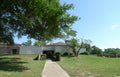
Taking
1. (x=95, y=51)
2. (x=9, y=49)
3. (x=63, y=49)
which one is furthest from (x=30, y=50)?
(x=95, y=51)

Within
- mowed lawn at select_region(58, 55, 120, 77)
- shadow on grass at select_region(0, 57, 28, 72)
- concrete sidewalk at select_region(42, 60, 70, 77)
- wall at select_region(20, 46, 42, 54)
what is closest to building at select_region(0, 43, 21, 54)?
wall at select_region(20, 46, 42, 54)

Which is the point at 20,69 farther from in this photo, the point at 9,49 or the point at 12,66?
the point at 9,49

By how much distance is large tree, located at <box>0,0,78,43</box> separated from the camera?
883 inches

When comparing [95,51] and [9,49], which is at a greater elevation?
[9,49]

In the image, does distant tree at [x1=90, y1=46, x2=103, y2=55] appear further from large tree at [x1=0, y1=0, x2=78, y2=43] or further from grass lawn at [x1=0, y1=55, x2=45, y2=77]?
grass lawn at [x1=0, y1=55, x2=45, y2=77]

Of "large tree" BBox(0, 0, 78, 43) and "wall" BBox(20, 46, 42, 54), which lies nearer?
"large tree" BBox(0, 0, 78, 43)

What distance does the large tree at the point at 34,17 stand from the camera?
22.4 metres

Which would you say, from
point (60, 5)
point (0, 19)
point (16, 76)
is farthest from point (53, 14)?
point (16, 76)

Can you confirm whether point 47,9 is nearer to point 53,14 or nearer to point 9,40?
point 53,14

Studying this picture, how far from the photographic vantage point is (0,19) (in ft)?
84.3

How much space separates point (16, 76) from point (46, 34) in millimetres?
12485

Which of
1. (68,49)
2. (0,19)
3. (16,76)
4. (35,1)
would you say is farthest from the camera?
(68,49)

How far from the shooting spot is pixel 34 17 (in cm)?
2417

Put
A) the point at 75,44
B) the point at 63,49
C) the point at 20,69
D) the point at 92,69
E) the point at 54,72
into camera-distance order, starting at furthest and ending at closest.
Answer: the point at 63,49 < the point at 75,44 < the point at 92,69 < the point at 20,69 < the point at 54,72
